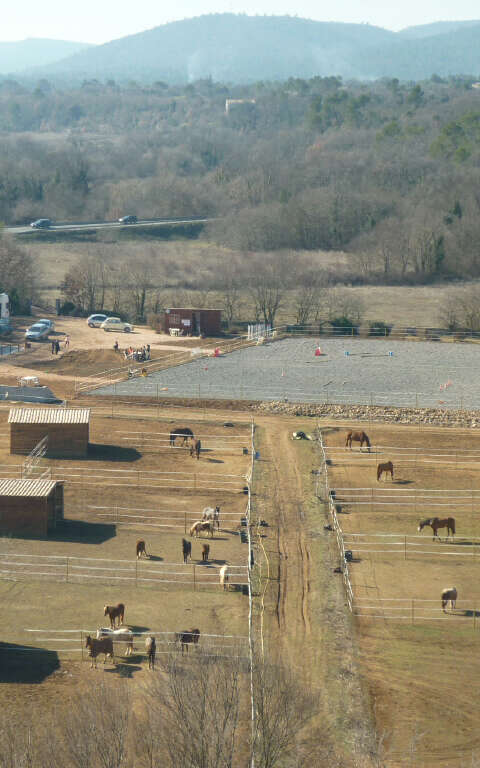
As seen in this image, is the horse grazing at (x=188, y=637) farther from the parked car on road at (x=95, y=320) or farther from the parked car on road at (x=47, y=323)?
the parked car on road at (x=95, y=320)

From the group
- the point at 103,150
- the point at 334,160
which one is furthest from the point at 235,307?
the point at 103,150

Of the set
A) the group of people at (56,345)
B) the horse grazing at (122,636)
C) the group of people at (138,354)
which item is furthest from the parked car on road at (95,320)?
the horse grazing at (122,636)

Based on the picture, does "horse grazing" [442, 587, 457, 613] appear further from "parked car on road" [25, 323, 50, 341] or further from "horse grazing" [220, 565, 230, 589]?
"parked car on road" [25, 323, 50, 341]

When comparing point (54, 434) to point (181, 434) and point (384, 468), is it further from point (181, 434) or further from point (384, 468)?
point (384, 468)

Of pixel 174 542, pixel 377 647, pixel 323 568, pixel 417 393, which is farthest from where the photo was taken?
pixel 417 393

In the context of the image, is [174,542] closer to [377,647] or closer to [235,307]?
[377,647]

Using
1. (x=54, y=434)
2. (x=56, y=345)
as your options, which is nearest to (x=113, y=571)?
(x=54, y=434)
